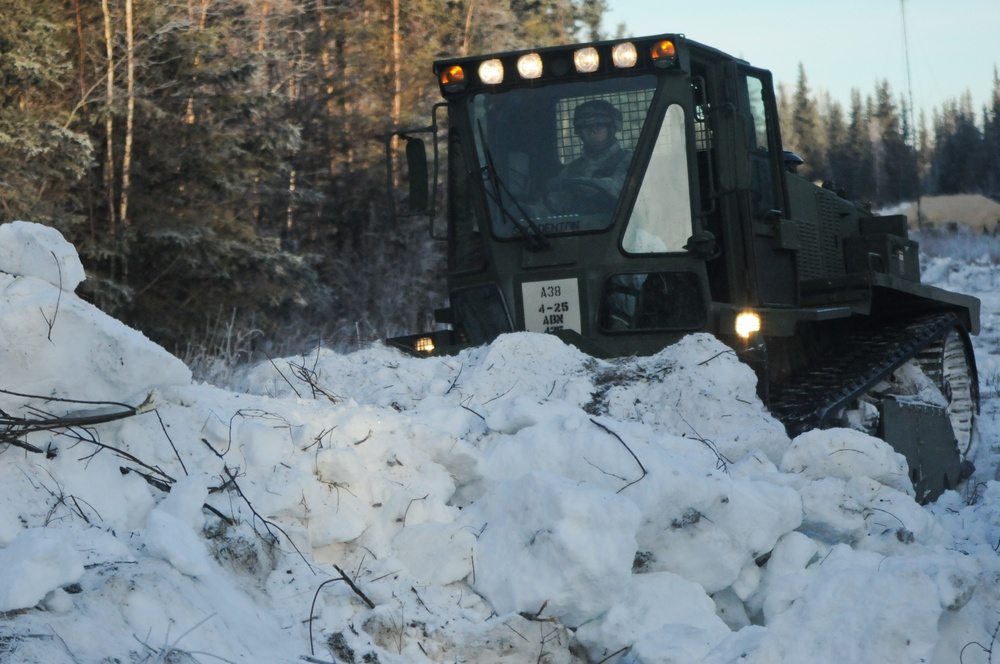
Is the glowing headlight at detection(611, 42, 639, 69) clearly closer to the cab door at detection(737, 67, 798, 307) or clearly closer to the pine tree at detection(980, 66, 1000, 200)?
the cab door at detection(737, 67, 798, 307)

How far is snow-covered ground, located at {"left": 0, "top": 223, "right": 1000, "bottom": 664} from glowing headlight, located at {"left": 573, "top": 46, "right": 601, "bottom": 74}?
279 cm

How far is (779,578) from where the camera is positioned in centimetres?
416

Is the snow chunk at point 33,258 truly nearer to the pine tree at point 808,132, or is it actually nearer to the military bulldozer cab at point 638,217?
the military bulldozer cab at point 638,217

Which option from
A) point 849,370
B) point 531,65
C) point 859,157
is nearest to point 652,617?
point 849,370

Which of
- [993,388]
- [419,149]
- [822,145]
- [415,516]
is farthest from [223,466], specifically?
A: [822,145]

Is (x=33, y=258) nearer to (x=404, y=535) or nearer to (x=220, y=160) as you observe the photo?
(x=404, y=535)

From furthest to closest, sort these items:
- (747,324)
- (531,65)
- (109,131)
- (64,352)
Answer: (109,131) < (531,65) < (747,324) < (64,352)

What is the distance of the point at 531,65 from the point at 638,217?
3.67ft

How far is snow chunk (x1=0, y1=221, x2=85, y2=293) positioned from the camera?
170 inches

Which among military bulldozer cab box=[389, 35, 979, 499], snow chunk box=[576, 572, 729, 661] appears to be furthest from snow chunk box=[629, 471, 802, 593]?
military bulldozer cab box=[389, 35, 979, 499]

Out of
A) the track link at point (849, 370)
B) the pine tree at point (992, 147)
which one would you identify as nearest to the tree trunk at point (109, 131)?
the track link at point (849, 370)

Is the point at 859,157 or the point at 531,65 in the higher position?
the point at 531,65

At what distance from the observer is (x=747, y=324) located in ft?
21.9

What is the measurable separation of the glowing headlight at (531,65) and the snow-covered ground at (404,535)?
9.38 feet
